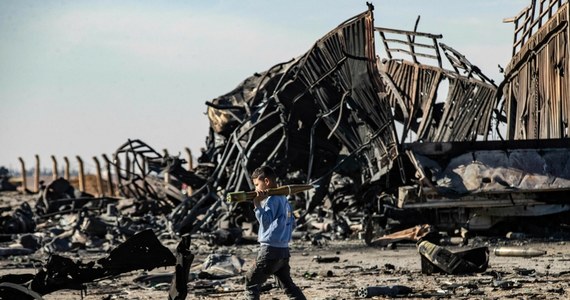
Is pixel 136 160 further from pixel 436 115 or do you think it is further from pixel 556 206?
pixel 556 206

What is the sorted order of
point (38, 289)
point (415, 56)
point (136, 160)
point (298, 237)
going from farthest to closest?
point (136, 160), point (415, 56), point (298, 237), point (38, 289)

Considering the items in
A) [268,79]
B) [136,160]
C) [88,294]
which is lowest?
[88,294]

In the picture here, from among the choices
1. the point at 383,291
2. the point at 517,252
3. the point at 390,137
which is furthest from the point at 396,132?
the point at 383,291

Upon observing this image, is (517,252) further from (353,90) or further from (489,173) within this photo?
(353,90)

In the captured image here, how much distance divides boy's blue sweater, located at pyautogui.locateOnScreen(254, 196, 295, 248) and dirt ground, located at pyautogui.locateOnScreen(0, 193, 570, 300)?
1415 mm

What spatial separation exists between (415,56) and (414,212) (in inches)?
178

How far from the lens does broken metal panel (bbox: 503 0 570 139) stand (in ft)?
59.0

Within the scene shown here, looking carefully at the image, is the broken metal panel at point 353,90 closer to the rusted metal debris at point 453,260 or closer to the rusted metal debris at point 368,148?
the rusted metal debris at point 368,148

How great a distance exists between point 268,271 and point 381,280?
3.43 m

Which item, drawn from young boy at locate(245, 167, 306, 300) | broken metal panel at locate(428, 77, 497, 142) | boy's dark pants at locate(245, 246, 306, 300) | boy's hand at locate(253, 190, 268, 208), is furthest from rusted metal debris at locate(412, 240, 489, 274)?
broken metal panel at locate(428, 77, 497, 142)

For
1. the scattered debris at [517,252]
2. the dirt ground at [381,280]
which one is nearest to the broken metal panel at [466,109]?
the dirt ground at [381,280]

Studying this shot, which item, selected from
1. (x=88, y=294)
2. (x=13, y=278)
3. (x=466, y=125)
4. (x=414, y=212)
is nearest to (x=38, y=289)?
(x=13, y=278)

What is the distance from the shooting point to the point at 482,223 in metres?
16.6

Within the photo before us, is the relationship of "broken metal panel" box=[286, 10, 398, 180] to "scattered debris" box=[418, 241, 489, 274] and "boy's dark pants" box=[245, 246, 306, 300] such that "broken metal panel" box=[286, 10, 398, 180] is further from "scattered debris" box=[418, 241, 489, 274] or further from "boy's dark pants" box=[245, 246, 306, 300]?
"boy's dark pants" box=[245, 246, 306, 300]
